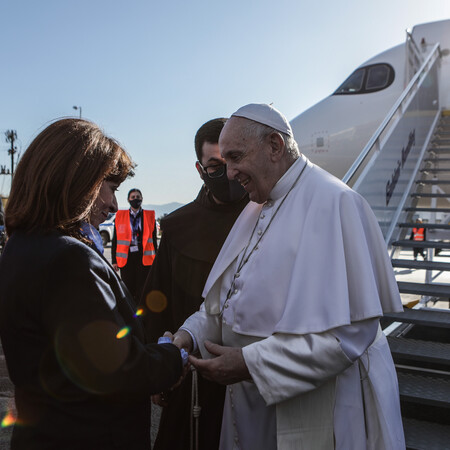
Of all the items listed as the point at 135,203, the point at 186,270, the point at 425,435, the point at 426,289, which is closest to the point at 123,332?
the point at 186,270

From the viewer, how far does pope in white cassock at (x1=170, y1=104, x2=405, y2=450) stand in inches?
58.6

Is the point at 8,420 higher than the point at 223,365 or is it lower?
lower

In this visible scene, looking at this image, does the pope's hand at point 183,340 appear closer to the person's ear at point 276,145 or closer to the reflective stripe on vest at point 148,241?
the person's ear at point 276,145

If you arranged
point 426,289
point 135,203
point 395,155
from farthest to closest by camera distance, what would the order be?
1. point 135,203
2. point 395,155
3. point 426,289

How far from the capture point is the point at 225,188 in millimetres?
2400

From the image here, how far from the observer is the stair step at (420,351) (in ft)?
11.0

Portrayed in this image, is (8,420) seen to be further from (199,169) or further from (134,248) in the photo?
(134,248)

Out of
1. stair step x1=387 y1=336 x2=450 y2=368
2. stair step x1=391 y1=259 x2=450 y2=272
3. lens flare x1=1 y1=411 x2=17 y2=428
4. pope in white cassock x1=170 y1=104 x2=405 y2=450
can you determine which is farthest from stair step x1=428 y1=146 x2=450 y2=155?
lens flare x1=1 y1=411 x2=17 y2=428

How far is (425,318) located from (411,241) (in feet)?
4.48

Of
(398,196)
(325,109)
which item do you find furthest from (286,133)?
(325,109)

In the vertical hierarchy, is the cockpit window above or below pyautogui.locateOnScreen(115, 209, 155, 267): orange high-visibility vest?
above

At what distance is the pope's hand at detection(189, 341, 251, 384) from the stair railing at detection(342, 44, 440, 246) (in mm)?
2300

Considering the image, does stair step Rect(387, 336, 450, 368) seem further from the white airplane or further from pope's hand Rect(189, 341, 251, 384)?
the white airplane

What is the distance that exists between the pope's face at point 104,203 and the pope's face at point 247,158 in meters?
0.48
